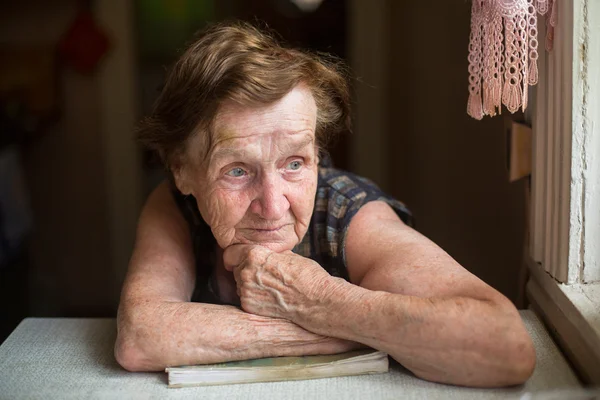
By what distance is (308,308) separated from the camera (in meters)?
1.43

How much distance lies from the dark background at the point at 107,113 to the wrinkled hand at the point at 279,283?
200 centimetres

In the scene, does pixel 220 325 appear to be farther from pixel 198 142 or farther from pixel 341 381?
pixel 198 142

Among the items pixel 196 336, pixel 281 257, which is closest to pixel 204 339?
pixel 196 336

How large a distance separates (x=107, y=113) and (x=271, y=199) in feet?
9.14

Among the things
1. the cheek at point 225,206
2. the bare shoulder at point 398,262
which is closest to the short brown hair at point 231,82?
the cheek at point 225,206

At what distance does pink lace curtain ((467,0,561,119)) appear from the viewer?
→ 145 cm

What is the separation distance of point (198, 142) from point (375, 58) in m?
2.57

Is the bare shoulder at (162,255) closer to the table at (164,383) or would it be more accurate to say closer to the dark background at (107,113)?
the table at (164,383)

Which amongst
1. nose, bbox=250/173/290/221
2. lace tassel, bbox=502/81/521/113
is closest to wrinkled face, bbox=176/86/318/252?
nose, bbox=250/173/290/221

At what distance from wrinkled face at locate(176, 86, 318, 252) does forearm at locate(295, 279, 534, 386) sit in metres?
0.27

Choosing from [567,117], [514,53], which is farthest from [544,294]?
[514,53]

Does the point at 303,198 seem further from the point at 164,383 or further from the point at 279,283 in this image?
the point at 164,383

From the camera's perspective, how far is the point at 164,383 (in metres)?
1.42

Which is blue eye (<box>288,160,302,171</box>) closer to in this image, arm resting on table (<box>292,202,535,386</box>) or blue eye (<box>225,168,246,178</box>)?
blue eye (<box>225,168,246,178</box>)
